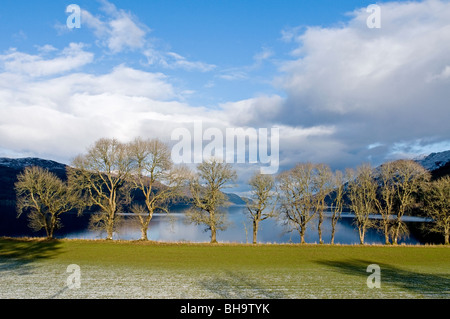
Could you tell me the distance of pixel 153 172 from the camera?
52656 mm

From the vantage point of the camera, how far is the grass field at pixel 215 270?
2123 cm

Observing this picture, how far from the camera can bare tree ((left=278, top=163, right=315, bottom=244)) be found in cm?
5912

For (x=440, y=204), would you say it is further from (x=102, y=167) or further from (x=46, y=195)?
(x=46, y=195)

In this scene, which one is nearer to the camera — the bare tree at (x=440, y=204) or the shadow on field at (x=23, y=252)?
the shadow on field at (x=23, y=252)

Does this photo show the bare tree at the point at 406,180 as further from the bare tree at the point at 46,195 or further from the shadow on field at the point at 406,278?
the bare tree at the point at 46,195

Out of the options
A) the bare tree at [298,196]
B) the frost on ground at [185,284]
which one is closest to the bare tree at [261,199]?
the bare tree at [298,196]

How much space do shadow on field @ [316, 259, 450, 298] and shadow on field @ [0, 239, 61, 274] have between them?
31.5m

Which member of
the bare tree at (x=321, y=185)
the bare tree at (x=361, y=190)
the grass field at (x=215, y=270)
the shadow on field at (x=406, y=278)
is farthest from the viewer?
the bare tree at (x=361, y=190)

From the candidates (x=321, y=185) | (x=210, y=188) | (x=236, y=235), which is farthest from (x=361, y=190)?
(x=236, y=235)

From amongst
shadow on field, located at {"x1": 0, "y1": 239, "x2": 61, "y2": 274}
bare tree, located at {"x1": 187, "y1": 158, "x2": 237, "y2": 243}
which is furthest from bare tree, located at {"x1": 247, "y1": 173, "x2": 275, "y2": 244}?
shadow on field, located at {"x1": 0, "y1": 239, "x2": 61, "y2": 274}

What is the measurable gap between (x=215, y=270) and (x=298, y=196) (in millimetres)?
33425

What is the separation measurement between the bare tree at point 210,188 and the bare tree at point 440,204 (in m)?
42.8
